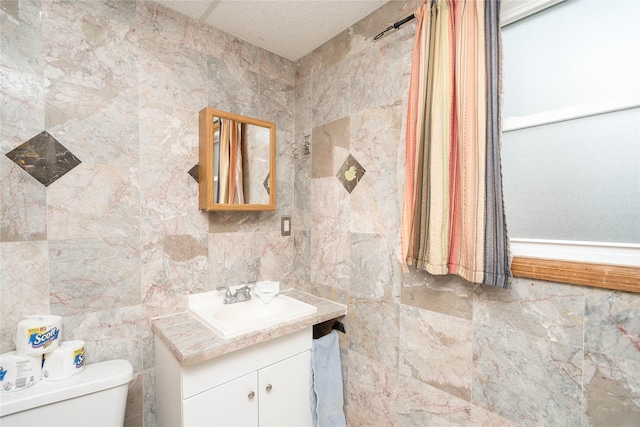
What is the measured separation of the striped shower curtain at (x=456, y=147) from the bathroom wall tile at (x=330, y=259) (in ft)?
1.48

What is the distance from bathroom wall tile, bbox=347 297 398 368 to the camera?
1.39 meters

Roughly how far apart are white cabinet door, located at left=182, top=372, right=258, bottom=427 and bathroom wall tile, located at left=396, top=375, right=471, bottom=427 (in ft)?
2.27

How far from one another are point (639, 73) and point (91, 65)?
2.02m

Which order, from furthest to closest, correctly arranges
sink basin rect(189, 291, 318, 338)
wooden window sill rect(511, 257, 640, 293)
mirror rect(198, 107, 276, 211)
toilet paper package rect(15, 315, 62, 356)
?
1. mirror rect(198, 107, 276, 211)
2. sink basin rect(189, 291, 318, 338)
3. toilet paper package rect(15, 315, 62, 356)
4. wooden window sill rect(511, 257, 640, 293)

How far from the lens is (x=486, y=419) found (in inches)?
43.1

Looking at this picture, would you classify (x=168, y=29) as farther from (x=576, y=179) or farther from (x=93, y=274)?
(x=576, y=179)

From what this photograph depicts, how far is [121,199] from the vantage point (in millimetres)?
1295

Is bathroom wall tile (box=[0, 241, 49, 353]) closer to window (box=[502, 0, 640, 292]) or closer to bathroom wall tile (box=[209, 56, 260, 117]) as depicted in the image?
bathroom wall tile (box=[209, 56, 260, 117])

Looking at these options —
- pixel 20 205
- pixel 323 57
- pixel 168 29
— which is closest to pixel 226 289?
pixel 20 205

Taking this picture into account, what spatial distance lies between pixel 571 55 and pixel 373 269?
1144 mm

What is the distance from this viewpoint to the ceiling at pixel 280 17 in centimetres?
141

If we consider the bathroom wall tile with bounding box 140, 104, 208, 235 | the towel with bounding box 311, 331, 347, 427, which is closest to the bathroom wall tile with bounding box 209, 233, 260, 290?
the bathroom wall tile with bounding box 140, 104, 208, 235

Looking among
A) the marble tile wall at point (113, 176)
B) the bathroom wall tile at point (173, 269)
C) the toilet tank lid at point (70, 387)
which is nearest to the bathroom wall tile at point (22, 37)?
the marble tile wall at point (113, 176)

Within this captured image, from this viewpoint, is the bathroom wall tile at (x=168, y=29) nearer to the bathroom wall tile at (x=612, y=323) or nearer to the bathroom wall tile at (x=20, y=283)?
the bathroom wall tile at (x=20, y=283)
